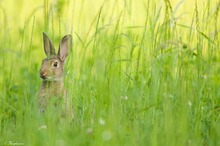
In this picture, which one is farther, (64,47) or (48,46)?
(64,47)

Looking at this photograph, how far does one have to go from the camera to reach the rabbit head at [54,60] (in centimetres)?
525

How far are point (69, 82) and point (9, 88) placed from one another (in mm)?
636

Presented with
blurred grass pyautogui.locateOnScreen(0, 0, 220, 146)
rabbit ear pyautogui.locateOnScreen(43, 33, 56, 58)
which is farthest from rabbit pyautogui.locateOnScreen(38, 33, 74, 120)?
blurred grass pyautogui.locateOnScreen(0, 0, 220, 146)

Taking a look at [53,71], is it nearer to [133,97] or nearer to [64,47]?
[64,47]

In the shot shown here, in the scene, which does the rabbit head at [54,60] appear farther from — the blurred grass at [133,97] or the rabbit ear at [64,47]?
the blurred grass at [133,97]

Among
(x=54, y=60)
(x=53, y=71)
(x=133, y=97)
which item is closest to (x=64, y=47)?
(x=54, y=60)

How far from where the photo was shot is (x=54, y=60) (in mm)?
5473

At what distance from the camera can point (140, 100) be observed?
14.0 feet

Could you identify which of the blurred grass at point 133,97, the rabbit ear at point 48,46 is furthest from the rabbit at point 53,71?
the blurred grass at point 133,97

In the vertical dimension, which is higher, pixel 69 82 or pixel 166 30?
pixel 166 30

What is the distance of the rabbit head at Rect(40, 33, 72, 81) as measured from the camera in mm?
5254

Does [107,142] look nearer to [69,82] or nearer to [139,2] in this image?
[69,82]

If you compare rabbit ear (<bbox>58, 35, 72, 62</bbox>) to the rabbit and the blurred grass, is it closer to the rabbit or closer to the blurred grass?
the rabbit

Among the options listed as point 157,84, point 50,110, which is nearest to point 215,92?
point 157,84
